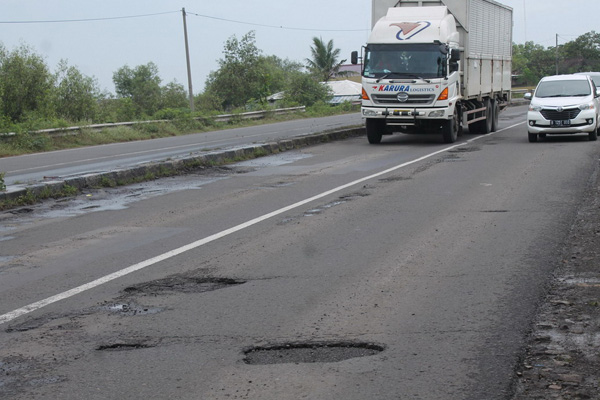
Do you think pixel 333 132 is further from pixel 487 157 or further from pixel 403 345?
pixel 403 345

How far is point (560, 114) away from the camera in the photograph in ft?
68.7

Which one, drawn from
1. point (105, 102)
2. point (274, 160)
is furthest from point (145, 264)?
point (105, 102)

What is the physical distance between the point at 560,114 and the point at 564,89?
1417 mm

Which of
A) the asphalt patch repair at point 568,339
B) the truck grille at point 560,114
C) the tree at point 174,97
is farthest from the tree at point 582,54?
the asphalt patch repair at point 568,339

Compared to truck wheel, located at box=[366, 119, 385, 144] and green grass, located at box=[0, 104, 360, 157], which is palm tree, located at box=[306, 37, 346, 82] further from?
truck wheel, located at box=[366, 119, 385, 144]

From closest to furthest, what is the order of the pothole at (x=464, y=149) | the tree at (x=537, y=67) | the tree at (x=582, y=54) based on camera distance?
the pothole at (x=464, y=149)
the tree at (x=582, y=54)
the tree at (x=537, y=67)

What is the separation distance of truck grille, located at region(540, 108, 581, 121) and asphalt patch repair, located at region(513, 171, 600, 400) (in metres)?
13.8

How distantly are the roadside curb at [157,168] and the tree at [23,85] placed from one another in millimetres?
20502

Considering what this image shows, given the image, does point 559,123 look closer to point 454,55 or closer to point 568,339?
point 454,55

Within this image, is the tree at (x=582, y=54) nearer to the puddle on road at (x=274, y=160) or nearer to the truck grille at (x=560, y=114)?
the truck grille at (x=560, y=114)

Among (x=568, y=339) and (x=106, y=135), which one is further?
(x=106, y=135)

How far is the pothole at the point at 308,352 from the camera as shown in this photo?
4.93 m

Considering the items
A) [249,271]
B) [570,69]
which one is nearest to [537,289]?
[249,271]

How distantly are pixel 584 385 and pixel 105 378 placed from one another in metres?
2.75
